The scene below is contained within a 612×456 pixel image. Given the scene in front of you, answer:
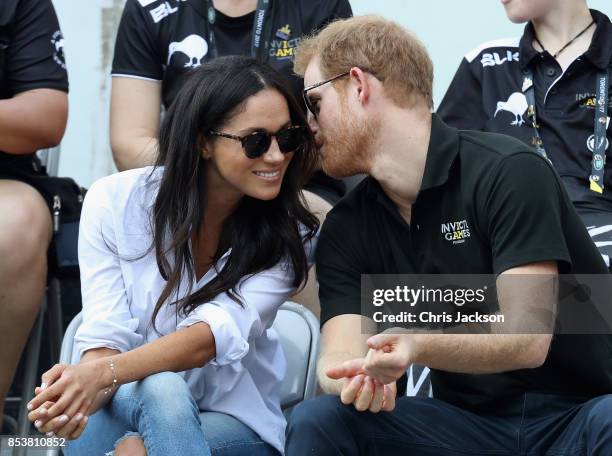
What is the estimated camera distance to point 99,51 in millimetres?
4859

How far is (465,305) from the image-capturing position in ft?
9.24

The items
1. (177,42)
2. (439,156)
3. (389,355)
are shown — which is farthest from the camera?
(177,42)

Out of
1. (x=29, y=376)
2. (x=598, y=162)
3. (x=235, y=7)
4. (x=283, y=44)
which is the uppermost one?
(x=235, y=7)

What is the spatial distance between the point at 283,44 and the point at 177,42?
370 millimetres

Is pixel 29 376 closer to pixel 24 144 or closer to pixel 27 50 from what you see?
pixel 24 144

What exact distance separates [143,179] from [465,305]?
0.94 metres

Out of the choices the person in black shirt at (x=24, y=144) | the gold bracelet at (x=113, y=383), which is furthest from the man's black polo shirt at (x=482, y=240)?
the person in black shirt at (x=24, y=144)

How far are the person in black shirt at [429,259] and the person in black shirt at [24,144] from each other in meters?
0.94

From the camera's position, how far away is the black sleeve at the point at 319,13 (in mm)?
3891

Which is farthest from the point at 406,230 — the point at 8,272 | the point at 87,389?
the point at 8,272

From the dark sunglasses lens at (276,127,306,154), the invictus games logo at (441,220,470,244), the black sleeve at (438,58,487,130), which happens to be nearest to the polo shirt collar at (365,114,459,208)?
the invictus games logo at (441,220,470,244)

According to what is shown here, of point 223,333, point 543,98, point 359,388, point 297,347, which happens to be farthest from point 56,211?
point 543,98

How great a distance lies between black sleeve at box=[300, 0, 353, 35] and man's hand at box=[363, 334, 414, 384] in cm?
173

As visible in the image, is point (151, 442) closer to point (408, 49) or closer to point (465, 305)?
point (465, 305)
